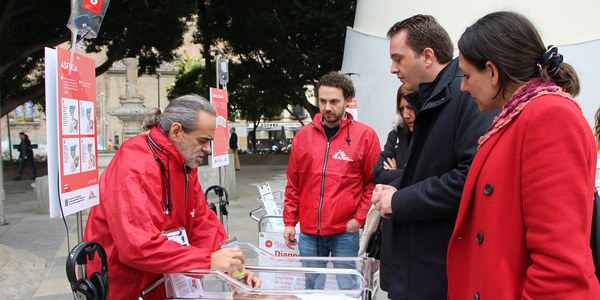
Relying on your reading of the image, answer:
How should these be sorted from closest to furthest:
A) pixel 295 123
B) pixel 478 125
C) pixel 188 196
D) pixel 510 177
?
pixel 510 177
pixel 478 125
pixel 188 196
pixel 295 123

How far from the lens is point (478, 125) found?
176 cm

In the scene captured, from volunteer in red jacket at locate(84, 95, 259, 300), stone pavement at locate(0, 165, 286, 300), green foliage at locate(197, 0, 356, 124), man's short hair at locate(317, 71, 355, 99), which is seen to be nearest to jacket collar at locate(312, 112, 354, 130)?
man's short hair at locate(317, 71, 355, 99)

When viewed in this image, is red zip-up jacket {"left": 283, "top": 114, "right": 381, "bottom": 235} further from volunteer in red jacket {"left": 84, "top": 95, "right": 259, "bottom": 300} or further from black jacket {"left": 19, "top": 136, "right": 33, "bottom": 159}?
black jacket {"left": 19, "top": 136, "right": 33, "bottom": 159}

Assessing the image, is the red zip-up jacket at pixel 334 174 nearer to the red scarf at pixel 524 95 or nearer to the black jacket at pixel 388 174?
the black jacket at pixel 388 174

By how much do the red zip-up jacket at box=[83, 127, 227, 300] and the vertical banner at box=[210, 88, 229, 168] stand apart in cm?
316

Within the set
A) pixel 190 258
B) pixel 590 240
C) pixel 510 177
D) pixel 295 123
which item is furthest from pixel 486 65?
pixel 295 123

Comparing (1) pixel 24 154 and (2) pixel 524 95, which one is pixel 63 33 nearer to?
(1) pixel 24 154

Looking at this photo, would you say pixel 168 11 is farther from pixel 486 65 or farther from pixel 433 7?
pixel 486 65

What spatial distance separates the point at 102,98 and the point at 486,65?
174 feet

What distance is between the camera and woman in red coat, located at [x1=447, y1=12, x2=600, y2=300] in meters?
1.18

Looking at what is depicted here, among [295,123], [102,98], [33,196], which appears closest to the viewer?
[33,196]

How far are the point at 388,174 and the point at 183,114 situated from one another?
1.08m

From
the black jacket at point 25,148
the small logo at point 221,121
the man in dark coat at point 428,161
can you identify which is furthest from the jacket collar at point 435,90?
the black jacket at point 25,148

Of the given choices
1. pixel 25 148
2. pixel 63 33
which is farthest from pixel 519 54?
pixel 25 148
